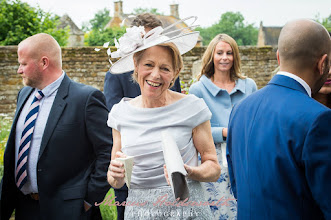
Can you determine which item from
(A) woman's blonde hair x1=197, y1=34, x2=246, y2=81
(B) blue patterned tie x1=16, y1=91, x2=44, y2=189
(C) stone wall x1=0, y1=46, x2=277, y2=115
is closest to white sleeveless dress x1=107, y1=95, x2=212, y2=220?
(B) blue patterned tie x1=16, y1=91, x2=44, y2=189

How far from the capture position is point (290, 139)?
155cm

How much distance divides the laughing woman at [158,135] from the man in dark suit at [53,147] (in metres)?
0.74

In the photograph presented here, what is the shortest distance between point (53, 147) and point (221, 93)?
6.43ft

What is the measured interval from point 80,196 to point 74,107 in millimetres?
752

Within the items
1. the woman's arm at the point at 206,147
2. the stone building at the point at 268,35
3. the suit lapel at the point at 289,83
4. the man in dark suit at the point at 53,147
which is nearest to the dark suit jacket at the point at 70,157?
the man in dark suit at the point at 53,147

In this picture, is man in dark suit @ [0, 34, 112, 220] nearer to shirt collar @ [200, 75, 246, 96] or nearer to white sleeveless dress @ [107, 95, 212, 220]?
white sleeveless dress @ [107, 95, 212, 220]

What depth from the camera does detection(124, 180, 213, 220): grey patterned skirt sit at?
222 centimetres

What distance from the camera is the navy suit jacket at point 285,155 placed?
1.49 metres

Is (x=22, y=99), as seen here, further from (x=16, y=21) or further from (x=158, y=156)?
(x=16, y=21)

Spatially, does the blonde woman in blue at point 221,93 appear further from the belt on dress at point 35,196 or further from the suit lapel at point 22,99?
the suit lapel at point 22,99

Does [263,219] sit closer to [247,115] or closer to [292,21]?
[247,115]

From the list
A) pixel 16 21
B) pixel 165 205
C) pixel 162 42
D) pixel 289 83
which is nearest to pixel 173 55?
pixel 162 42

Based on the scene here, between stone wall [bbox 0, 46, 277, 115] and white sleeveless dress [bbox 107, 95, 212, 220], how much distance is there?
335 inches

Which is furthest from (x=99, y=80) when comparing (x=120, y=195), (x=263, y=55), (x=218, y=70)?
(x=120, y=195)
